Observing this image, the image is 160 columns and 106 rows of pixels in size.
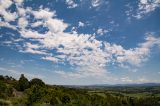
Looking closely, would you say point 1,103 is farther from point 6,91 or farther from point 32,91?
point 6,91

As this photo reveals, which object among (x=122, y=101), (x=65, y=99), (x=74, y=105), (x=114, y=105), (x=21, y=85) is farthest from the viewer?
(x=122, y=101)

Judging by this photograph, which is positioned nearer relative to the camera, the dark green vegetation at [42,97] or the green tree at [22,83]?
the dark green vegetation at [42,97]

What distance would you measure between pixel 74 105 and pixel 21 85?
1834 inches

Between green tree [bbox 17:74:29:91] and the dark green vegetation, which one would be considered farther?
green tree [bbox 17:74:29:91]

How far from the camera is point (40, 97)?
61438mm

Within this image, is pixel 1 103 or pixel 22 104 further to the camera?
pixel 22 104

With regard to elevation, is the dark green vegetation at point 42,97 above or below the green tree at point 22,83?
below

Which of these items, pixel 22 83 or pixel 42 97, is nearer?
pixel 42 97

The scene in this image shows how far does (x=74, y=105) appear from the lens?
66.4 m

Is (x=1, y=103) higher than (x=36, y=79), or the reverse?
(x=36, y=79)

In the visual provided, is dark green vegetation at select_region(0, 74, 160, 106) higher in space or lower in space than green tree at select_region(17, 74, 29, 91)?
lower

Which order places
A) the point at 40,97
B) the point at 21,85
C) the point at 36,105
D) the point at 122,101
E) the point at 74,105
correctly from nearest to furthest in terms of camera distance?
the point at 36,105 < the point at 40,97 < the point at 74,105 < the point at 21,85 < the point at 122,101

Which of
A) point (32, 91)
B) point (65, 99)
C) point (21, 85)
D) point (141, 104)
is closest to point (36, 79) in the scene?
point (21, 85)

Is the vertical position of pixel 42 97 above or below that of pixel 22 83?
below
